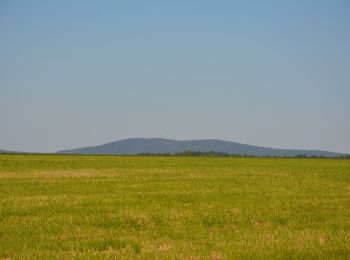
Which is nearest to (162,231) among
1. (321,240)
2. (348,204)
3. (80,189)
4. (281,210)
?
Answer: (321,240)

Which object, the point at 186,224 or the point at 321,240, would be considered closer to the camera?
the point at 321,240

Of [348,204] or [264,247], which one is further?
[348,204]

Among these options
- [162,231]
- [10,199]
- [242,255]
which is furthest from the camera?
[10,199]

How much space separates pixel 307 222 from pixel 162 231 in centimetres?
452

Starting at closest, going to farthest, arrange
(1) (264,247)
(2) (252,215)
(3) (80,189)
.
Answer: (1) (264,247)
(2) (252,215)
(3) (80,189)

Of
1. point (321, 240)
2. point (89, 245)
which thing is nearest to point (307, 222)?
point (321, 240)

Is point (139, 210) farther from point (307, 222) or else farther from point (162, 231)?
point (307, 222)

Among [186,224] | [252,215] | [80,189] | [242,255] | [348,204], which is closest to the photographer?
[242,255]

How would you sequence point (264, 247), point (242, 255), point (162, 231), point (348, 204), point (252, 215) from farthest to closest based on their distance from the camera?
1. point (348, 204)
2. point (252, 215)
3. point (162, 231)
4. point (264, 247)
5. point (242, 255)

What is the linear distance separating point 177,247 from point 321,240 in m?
3.56

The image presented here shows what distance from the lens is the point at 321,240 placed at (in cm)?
1235

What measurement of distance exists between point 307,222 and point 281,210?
2165 millimetres

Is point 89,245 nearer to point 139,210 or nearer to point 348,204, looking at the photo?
point 139,210

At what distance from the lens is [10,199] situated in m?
20.7
